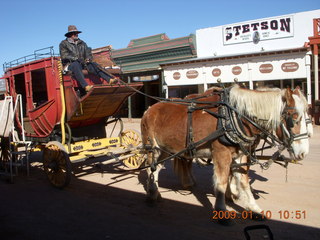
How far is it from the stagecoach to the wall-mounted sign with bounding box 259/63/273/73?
888cm

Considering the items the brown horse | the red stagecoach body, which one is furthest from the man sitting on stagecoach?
the brown horse

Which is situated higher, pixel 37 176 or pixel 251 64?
pixel 251 64

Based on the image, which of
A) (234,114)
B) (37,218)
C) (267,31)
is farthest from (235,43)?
(37,218)

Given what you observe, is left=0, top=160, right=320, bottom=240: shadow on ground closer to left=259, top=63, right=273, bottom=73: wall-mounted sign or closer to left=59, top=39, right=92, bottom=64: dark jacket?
left=59, top=39, right=92, bottom=64: dark jacket

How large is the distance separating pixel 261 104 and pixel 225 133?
636 mm

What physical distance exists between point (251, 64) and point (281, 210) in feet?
36.3

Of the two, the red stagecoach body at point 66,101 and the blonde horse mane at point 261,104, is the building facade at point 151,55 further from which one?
the blonde horse mane at point 261,104

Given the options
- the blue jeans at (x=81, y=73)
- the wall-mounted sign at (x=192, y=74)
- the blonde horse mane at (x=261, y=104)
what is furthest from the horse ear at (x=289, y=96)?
the wall-mounted sign at (x=192, y=74)

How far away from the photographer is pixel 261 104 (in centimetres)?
410

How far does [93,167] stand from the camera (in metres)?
8.20

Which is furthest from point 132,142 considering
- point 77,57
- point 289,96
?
point 289,96

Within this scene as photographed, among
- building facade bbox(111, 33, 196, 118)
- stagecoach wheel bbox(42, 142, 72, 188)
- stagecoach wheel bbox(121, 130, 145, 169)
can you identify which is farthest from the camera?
building facade bbox(111, 33, 196, 118)

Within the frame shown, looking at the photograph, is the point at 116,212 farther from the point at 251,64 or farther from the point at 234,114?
the point at 251,64

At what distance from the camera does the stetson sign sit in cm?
1510
